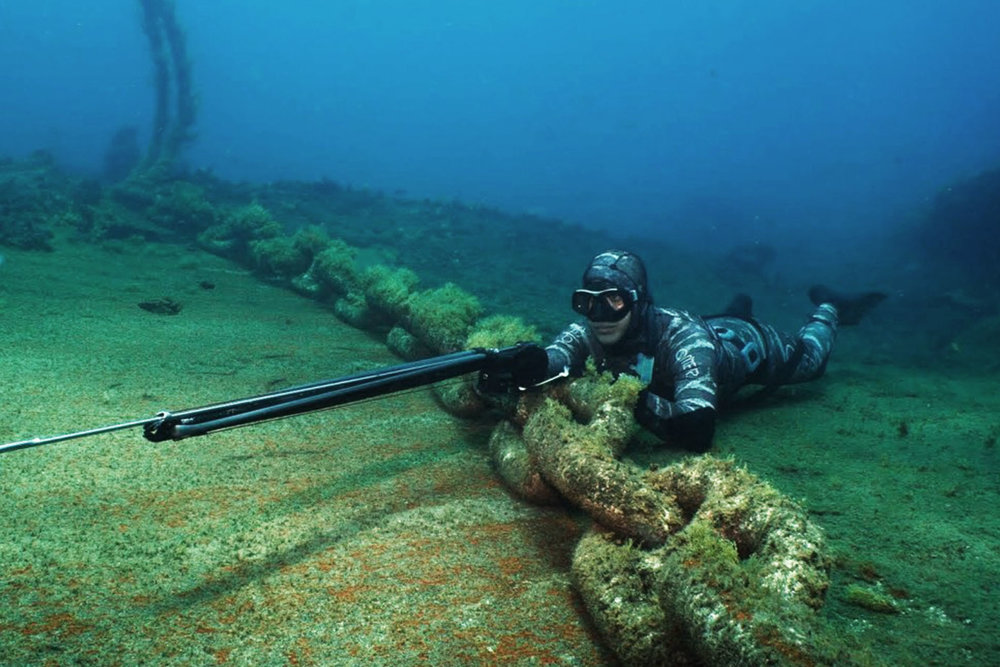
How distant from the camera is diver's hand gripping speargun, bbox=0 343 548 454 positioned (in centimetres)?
208

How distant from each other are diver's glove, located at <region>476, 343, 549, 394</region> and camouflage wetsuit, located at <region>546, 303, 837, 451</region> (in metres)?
0.24

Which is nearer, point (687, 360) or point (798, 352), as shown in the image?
point (687, 360)

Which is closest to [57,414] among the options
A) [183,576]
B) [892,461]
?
[183,576]

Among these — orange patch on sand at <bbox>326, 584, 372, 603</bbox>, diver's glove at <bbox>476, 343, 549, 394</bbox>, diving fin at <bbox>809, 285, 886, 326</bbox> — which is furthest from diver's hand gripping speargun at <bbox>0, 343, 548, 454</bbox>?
diving fin at <bbox>809, 285, 886, 326</bbox>

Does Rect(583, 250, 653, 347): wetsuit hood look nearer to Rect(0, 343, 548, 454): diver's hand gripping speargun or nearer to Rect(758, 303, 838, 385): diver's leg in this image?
Rect(0, 343, 548, 454): diver's hand gripping speargun

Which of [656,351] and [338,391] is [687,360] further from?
[338,391]

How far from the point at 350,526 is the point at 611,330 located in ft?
8.31

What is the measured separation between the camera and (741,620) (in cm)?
165

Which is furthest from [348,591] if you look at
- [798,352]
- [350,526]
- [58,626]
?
[798,352]

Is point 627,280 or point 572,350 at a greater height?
point 627,280

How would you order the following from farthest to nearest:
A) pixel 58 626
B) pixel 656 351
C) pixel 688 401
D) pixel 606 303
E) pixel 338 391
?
pixel 656 351, pixel 606 303, pixel 688 401, pixel 338 391, pixel 58 626

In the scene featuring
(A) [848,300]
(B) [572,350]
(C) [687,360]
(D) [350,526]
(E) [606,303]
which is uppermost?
(E) [606,303]

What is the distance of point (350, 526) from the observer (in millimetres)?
2887

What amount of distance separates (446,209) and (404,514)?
75.0 feet
